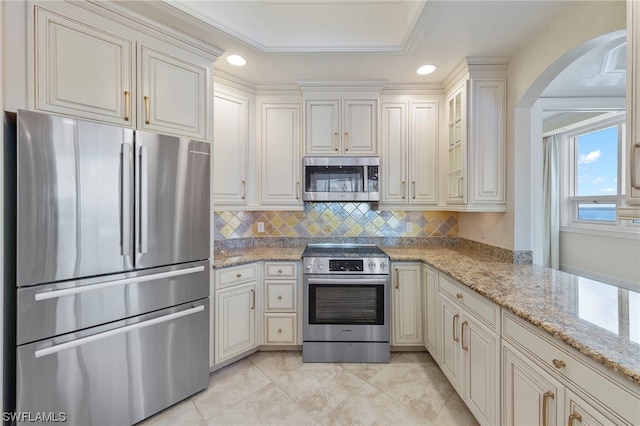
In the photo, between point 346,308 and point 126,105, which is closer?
point 126,105

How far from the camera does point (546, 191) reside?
4.84m

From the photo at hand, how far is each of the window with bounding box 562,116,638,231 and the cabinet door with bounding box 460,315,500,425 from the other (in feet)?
12.6

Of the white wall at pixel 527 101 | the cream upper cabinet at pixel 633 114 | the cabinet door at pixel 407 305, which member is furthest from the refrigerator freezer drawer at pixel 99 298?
the white wall at pixel 527 101

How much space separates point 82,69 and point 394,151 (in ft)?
8.07

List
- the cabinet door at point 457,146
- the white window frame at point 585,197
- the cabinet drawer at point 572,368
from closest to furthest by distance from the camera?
the cabinet drawer at point 572,368
the cabinet door at point 457,146
the white window frame at point 585,197

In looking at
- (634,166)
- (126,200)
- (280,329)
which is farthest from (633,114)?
(280,329)

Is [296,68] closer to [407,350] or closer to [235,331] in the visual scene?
[235,331]

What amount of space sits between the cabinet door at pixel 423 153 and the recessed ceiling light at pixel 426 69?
1.06 feet

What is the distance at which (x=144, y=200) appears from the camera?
66.8 inches

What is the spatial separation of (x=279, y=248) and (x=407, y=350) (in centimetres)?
160

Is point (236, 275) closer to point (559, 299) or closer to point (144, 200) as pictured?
point (144, 200)

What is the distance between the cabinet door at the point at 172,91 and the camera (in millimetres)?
1824

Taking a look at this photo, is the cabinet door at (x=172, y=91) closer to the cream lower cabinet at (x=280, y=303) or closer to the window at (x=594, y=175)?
the cream lower cabinet at (x=280, y=303)

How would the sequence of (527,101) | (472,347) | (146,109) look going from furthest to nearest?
(527,101) → (146,109) → (472,347)
